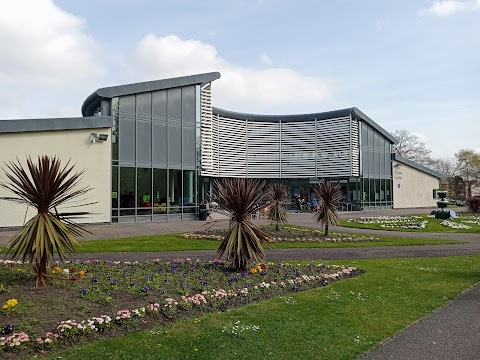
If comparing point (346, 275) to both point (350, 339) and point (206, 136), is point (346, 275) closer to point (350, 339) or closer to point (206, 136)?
point (350, 339)

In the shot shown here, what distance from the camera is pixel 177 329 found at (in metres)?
5.62

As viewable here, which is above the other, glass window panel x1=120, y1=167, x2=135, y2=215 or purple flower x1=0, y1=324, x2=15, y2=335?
glass window panel x1=120, y1=167, x2=135, y2=215

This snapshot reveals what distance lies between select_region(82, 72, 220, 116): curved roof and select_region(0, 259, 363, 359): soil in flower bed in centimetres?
1632

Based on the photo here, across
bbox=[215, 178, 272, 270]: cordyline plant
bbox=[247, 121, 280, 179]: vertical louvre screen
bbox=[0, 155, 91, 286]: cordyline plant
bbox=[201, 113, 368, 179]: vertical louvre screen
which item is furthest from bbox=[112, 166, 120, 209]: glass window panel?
bbox=[0, 155, 91, 286]: cordyline plant

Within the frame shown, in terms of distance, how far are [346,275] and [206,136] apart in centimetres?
2077

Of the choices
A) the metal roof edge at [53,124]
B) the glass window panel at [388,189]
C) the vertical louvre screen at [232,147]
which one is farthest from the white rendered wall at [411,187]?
the metal roof edge at [53,124]

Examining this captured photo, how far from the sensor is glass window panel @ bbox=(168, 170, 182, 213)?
2672 cm

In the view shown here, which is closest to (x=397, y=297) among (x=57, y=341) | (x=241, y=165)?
(x=57, y=341)

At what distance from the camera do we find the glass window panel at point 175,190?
26.7 m

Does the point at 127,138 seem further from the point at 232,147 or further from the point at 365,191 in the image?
the point at 365,191

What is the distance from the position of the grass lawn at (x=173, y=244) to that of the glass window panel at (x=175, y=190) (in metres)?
9.19

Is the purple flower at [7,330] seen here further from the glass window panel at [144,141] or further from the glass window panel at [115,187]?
the glass window panel at [144,141]

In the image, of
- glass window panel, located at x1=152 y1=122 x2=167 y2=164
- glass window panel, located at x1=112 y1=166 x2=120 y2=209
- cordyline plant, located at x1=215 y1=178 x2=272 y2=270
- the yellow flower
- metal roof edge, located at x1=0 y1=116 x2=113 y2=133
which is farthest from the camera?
glass window panel, located at x1=152 y1=122 x2=167 y2=164

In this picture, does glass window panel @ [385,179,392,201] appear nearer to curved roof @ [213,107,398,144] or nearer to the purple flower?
curved roof @ [213,107,398,144]
